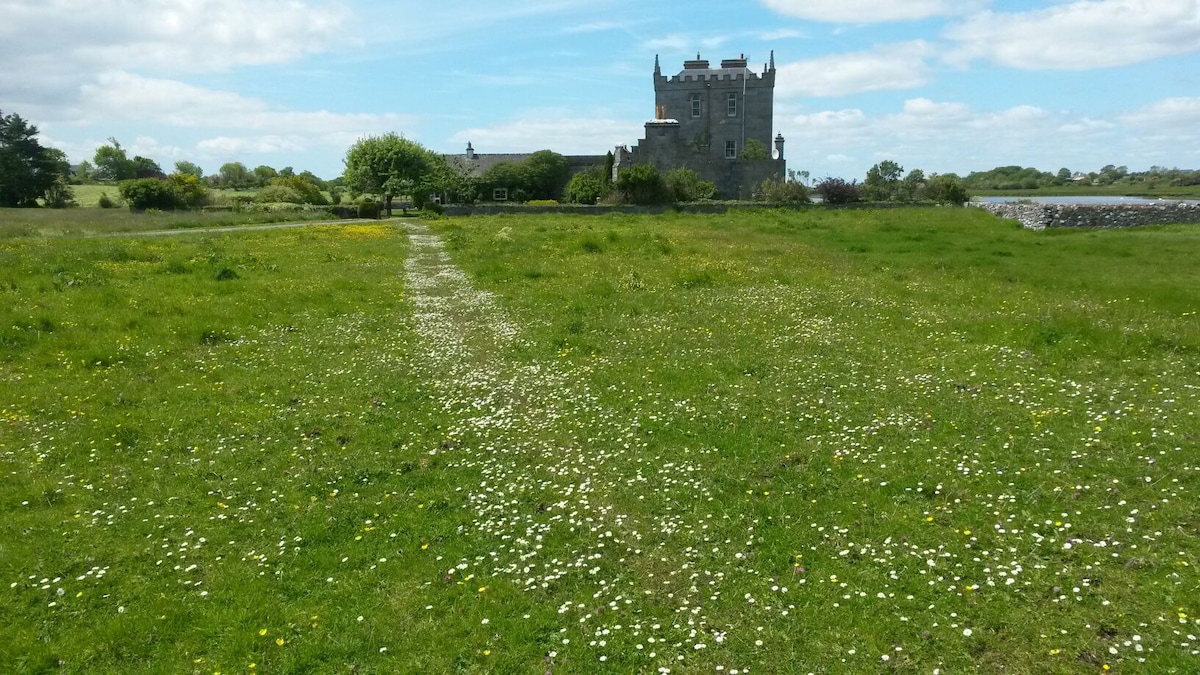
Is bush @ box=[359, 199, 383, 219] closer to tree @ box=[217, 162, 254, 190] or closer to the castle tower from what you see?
the castle tower

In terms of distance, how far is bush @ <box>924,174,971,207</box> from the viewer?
80.4 meters

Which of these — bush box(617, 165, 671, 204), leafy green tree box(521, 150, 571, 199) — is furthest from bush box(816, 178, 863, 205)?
leafy green tree box(521, 150, 571, 199)

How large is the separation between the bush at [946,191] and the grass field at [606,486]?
61.2 metres

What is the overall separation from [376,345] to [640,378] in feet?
27.2

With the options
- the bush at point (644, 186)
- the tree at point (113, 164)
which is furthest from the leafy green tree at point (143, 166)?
the bush at point (644, 186)

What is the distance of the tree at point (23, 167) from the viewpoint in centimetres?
8469

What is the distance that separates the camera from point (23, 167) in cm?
8600

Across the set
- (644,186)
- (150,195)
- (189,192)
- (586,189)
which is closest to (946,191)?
(644,186)

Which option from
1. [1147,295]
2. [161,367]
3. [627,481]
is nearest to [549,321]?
[161,367]

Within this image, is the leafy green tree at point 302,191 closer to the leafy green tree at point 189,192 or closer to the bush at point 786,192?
the leafy green tree at point 189,192

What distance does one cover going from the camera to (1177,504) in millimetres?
9023

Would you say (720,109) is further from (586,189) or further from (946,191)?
(946,191)

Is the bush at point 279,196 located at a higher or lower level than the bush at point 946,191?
higher

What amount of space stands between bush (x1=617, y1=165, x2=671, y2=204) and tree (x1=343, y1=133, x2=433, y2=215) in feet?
88.2
